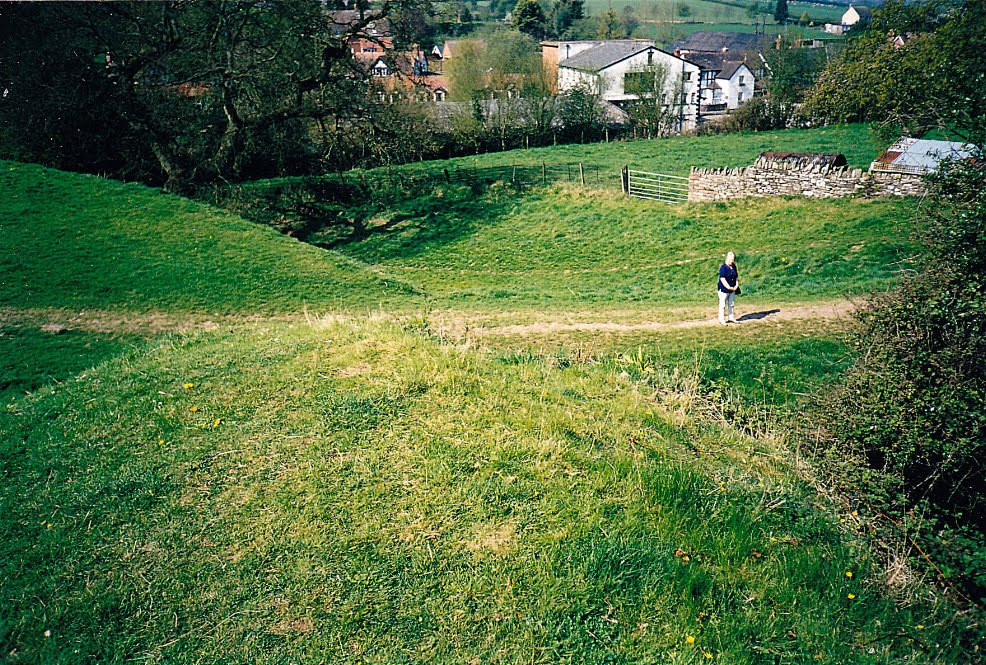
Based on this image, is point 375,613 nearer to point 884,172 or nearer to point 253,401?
point 253,401

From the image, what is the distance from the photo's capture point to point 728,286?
14594 mm

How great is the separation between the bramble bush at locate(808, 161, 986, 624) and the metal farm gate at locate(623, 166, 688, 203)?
16390 millimetres

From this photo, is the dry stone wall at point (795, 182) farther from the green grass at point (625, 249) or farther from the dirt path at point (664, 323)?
the dirt path at point (664, 323)

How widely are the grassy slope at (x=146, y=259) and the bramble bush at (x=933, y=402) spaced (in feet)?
35.8

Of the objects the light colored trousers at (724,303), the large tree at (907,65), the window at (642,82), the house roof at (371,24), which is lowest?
the light colored trousers at (724,303)

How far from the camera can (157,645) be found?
576 centimetres

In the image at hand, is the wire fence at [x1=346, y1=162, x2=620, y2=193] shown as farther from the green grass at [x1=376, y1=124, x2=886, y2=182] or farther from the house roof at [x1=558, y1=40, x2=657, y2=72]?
the house roof at [x1=558, y1=40, x2=657, y2=72]

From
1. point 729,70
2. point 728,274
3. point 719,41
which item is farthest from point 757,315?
point 719,41

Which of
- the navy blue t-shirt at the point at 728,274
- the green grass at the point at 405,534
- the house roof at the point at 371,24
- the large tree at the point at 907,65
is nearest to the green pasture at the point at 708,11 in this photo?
the house roof at the point at 371,24

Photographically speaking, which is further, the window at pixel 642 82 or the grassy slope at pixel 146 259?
the window at pixel 642 82

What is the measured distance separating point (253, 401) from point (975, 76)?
12.5 m

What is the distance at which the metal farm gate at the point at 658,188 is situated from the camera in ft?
89.8

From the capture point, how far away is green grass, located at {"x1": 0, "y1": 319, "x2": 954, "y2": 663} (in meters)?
6.01

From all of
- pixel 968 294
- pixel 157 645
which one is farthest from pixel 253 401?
pixel 968 294
